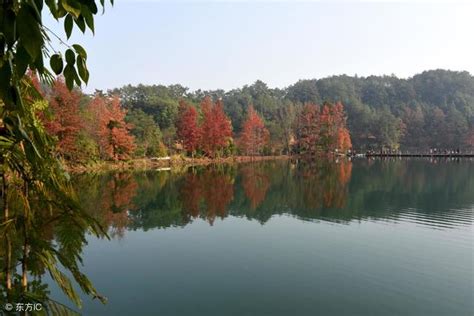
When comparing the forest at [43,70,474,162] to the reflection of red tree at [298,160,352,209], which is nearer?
the reflection of red tree at [298,160,352,209]

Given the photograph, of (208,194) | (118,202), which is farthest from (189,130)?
(118,202)

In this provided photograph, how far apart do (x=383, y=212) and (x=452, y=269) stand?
734 cm

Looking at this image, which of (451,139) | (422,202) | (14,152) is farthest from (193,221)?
(451,139)

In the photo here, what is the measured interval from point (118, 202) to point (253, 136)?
35680mm

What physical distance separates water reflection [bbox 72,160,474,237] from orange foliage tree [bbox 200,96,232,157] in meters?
16.5

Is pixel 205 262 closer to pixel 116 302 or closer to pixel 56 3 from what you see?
pixel 116 302

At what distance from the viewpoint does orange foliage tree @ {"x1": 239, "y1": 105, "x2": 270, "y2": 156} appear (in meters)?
51.0

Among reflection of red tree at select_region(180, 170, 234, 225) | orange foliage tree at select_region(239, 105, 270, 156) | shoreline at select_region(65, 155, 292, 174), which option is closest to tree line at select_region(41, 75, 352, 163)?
orange foliage tree at select_region(239, 105, 270, 156)

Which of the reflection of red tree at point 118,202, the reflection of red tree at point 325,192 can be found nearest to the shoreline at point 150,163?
the reflection of red tree at point 118,202

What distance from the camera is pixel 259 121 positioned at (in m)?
52.9

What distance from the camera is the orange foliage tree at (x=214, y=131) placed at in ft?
144

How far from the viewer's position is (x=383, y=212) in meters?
16.1

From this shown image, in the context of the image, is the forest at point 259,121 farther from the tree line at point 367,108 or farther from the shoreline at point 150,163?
the shoreline at point 150,163

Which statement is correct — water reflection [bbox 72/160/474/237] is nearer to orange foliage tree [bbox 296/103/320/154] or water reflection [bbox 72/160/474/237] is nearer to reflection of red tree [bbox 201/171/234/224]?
reflection of red tree [bbox 201/171/234/224]
